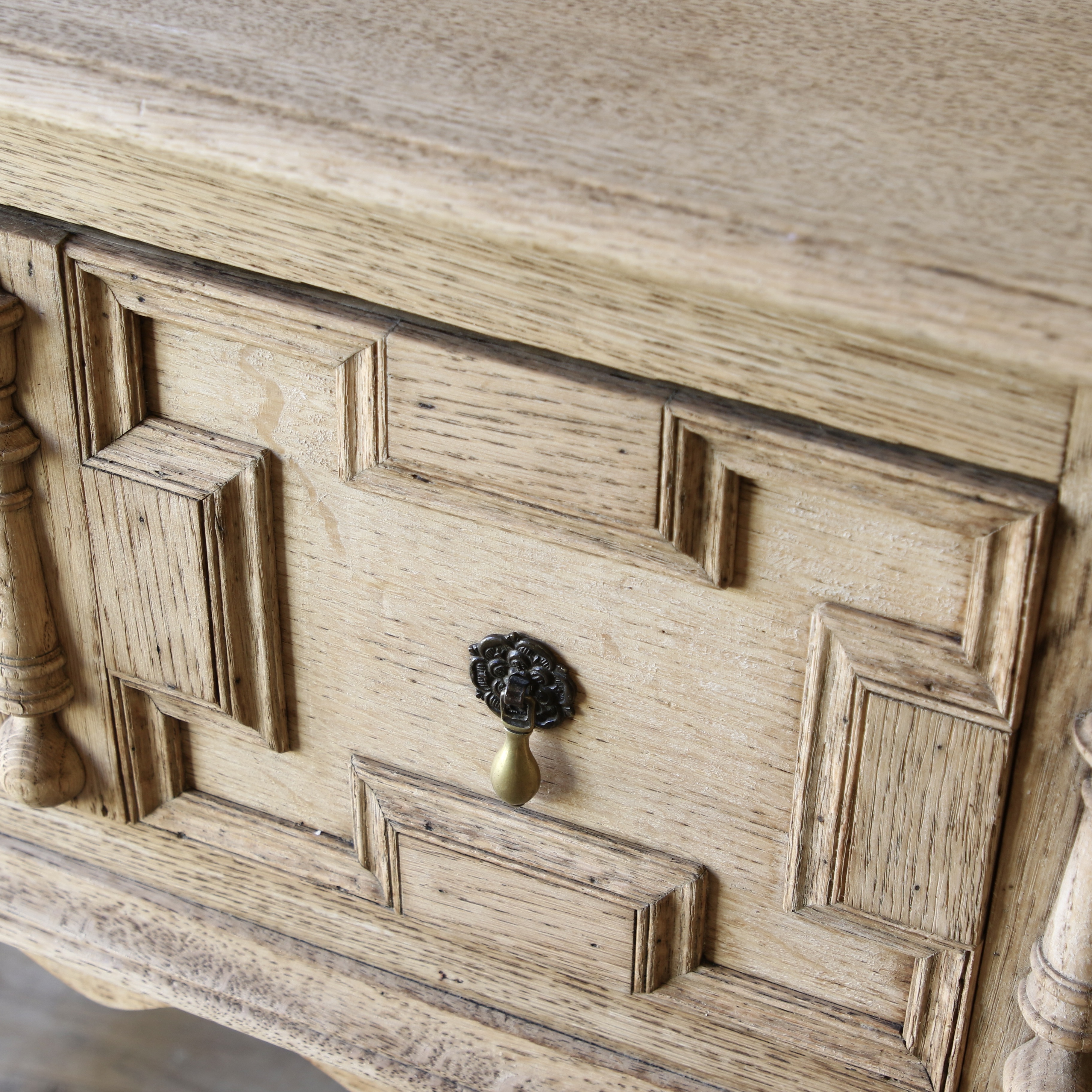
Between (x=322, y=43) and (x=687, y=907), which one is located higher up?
(x=322, y=43)

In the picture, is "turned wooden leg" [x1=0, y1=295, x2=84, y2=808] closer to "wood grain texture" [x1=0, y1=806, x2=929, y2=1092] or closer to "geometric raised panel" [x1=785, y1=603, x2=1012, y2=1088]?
Answer: "wood grain texture" [x1=0, y1=806, x2=929, y2=1092]

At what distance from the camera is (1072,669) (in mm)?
459


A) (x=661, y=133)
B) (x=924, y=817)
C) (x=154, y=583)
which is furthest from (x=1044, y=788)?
(x=154, y=583)

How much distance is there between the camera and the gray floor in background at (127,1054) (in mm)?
886

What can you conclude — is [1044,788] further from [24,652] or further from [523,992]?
[24,652]

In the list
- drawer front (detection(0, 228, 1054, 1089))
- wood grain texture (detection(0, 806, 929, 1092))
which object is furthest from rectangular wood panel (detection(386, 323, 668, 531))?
wood grain texture (detection(0, 806, 929, 1092))

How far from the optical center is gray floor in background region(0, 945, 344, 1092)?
2.91 feet

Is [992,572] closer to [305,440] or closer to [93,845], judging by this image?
[305,440]

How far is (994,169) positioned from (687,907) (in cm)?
33

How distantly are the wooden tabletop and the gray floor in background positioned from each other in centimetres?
60

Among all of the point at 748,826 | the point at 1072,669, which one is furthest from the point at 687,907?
the point at 1072,669

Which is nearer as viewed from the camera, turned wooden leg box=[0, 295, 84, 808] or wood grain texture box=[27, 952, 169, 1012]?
turned wooden leg box=[0, 295, 84, 808]

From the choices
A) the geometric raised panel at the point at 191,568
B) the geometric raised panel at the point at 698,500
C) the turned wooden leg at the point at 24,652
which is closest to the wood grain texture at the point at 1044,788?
the geometric raised panel at the point at 698,500

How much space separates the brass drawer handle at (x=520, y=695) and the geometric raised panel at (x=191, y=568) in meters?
0.11
